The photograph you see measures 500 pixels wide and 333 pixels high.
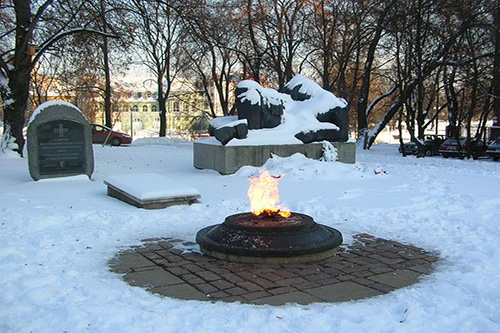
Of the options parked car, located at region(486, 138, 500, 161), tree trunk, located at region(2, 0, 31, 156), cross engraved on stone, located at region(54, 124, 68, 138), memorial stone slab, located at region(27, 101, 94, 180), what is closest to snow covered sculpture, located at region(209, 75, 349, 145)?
memorial stone slab, located at region(27, 101, 94, 180)

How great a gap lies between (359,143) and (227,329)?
27773 mm

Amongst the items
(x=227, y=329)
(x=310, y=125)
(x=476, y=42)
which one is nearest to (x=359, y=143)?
(x=476, y=42)

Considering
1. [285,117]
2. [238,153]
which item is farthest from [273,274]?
[285,117]

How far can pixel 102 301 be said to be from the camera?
13.6 feet

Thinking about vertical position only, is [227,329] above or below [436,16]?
below

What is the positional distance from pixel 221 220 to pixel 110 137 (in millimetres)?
22902

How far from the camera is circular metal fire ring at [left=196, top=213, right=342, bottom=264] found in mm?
5312

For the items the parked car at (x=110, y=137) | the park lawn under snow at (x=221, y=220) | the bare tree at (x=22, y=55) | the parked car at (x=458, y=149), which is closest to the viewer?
the park lawn under snow at (x=221, y=220)

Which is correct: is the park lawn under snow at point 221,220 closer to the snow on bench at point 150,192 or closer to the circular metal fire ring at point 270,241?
the snow on bench at point 150,192

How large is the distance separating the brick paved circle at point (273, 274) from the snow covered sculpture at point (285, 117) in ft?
24.3

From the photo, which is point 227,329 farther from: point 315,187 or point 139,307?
point 315,187

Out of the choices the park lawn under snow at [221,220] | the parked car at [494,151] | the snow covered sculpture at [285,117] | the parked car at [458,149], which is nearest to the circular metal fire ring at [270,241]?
the park lawn under snow at [221,220]

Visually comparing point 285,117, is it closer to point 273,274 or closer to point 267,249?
point 267,249

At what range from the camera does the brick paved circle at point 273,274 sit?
443 cm
